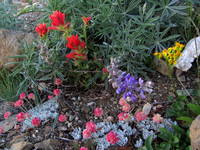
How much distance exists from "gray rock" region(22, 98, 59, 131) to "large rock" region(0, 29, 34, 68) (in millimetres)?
675

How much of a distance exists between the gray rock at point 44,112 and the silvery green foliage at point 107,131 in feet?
1.10

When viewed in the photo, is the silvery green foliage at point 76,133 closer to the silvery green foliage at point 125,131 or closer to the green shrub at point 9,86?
the silvery green foliage at point 125,131

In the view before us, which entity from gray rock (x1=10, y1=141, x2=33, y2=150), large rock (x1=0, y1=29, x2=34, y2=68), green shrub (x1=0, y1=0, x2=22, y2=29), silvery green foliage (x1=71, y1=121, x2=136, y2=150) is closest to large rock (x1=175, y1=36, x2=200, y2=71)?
silvery green foliage (x1=71, y1=121, x2=136, y2=150)

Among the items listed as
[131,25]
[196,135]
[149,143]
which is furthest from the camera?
[131,25]

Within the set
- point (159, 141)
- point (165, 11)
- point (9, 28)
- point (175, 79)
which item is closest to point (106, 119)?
point (159, 141)

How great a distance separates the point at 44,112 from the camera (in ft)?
8.31

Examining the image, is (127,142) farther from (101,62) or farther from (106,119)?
(101,62)

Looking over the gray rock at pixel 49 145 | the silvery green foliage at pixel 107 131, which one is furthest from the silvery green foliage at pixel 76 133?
the gray rock at pixel 49 145

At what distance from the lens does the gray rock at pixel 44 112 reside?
2.48 m

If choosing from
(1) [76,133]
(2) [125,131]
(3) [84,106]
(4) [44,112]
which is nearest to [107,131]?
(2) [125,131]

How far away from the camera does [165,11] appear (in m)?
2.78

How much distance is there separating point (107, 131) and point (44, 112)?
649 mm

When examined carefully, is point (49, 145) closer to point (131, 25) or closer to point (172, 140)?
point (172, 140)

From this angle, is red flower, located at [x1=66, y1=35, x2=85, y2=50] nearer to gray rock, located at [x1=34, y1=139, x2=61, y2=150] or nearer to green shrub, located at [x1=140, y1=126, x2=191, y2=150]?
gray rock, located at [x1=34, y1=139, x2=61, y2=150]
